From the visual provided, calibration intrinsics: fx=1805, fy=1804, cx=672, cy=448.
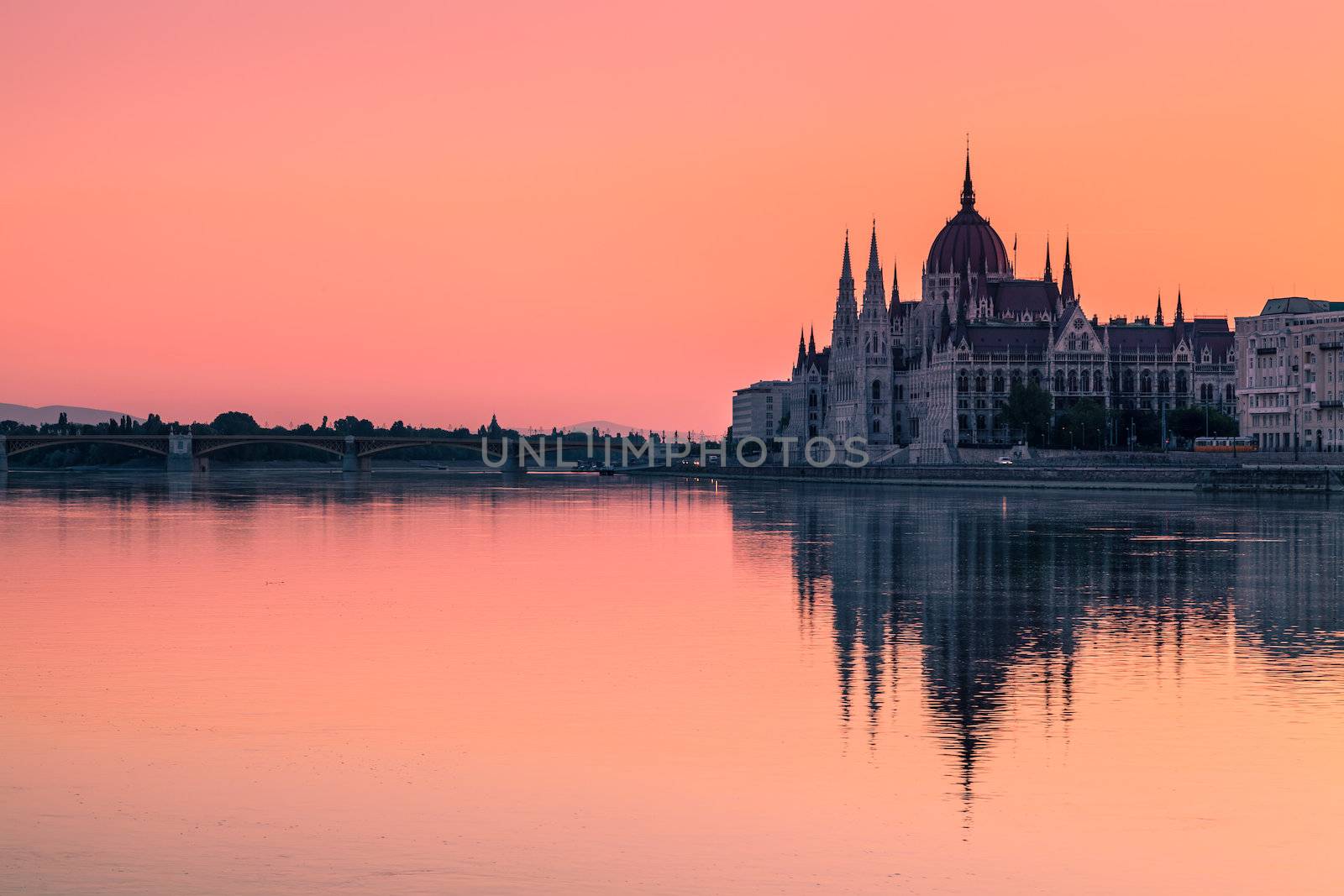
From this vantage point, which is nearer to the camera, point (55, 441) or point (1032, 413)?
point (55, 441)

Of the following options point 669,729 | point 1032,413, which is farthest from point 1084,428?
point 669,729

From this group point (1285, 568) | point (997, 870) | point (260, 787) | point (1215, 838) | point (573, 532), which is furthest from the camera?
point (573, 532)

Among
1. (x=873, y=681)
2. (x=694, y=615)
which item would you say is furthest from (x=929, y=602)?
(x=873, y=681)

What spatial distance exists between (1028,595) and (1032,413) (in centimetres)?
15197

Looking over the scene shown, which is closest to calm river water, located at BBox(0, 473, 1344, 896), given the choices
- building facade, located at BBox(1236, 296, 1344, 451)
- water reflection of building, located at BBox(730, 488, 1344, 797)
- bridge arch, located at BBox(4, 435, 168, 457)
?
water reflection of building, located at BBox(730, 488, 1344, 797)

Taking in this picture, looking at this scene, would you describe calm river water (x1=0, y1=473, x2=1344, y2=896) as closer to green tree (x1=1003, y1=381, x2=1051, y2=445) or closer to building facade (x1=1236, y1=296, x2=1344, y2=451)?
building facade (x1=1236, y1=296, x2=1344, y2=451)

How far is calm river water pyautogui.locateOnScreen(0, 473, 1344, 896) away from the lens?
14711 millimetres

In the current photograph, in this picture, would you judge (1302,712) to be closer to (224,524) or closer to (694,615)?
(694,615)

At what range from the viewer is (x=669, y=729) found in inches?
815

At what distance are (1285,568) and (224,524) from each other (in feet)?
138

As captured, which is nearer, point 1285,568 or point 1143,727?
point 1143,727

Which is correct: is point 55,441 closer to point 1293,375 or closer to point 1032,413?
point 1032,413

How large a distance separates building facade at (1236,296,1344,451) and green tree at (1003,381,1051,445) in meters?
29.8

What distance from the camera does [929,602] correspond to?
36.5 m
